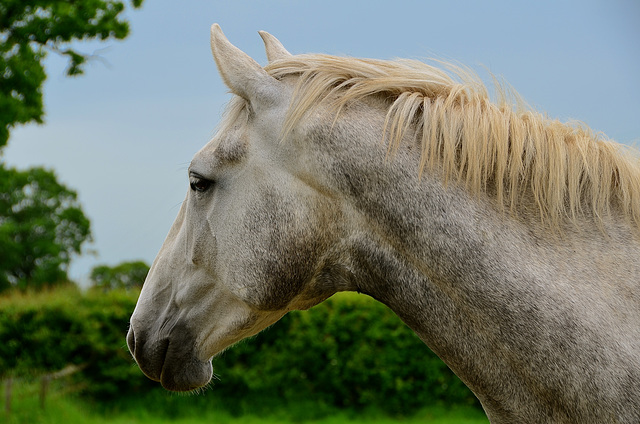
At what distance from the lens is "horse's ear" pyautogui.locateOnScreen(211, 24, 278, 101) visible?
6.87ft

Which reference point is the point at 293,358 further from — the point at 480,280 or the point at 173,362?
the point at 480,280

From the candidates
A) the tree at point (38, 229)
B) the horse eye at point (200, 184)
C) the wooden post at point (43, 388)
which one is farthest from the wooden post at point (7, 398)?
the tree at point (38, 229)

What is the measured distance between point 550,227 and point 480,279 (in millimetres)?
267

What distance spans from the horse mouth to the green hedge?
9.01 m

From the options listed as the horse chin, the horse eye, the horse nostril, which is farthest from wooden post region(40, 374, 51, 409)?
the horse eye

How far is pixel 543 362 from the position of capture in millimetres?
1798

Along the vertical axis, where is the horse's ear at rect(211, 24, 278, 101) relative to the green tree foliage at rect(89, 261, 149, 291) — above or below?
above

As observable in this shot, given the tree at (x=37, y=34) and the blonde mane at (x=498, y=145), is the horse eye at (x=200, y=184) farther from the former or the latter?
the tree at (x=37, y=34)

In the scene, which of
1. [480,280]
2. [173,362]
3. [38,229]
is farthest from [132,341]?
[38,229]

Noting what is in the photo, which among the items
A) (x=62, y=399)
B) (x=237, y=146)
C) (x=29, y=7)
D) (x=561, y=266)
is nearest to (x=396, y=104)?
(x=237, y=146)

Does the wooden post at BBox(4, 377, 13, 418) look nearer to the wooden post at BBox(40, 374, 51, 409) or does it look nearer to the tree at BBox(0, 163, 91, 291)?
the wooden post at BBox(40, 374, 51, 409)

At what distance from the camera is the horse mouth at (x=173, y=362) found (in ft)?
7.66

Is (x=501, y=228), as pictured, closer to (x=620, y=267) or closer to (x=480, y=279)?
(x=480, y=279)

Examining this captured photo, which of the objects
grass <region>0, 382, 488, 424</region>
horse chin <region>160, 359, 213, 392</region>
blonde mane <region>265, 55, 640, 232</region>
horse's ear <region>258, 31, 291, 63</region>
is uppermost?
horse's ear <region>258, 31, 291, 63</region>
